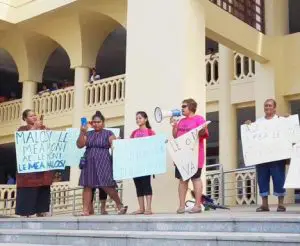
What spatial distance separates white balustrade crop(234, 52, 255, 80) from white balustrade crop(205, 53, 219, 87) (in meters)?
0.50

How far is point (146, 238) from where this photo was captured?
4.63 meters

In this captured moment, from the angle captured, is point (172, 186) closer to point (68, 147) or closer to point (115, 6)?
point (68, 147)

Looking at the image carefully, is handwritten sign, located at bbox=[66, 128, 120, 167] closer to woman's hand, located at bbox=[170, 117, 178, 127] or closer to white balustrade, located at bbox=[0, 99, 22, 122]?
woman's hand, located at bbox=[170, 117, 178, 127]

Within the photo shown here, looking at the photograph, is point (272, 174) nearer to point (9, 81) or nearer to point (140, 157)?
point (140, 157)

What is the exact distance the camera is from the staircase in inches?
163

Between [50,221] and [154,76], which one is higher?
[154,76]

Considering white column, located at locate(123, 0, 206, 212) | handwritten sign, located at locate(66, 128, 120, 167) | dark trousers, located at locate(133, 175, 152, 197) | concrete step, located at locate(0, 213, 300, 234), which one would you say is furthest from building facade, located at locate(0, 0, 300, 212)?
concrete step, located at locate(0, 213, 300, 234)

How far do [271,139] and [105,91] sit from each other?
29.7ft

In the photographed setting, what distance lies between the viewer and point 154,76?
7734 mm

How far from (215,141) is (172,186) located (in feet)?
35.8

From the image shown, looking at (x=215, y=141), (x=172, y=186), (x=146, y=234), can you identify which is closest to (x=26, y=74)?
(x=215, y=141)

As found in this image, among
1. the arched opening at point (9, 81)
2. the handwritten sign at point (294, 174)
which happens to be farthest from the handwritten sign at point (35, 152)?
the arched opening at point (9, 81)

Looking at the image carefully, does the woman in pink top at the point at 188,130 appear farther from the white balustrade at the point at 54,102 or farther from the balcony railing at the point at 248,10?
the white balustrade at the point at 54,102

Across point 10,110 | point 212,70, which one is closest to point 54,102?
point 10,110
